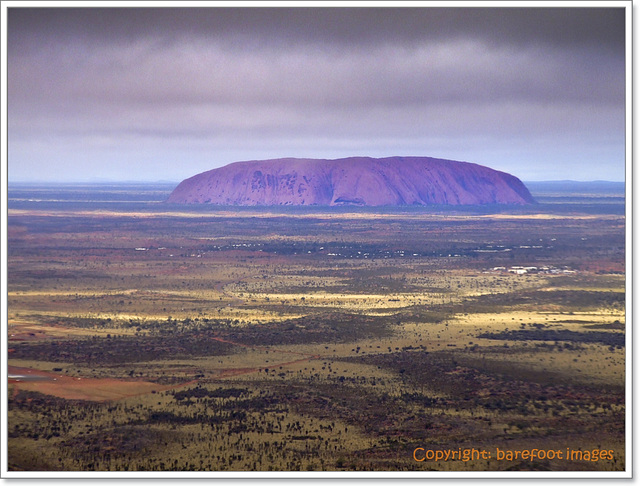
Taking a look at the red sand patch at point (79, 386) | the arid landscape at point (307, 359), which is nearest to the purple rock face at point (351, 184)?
the arid landscape at point (307, 359)

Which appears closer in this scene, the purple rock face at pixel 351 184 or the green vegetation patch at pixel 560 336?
the green vegetation patch at pixel 560 336

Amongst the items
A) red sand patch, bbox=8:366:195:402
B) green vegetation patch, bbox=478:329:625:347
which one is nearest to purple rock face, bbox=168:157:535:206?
green vegetation patch, bbox=478:329:625:347

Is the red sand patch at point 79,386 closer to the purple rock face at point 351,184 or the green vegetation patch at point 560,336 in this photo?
the green vegetation patch at point 560,336

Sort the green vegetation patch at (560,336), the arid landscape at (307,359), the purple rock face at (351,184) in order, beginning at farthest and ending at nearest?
1. the purple rock face at (351,184)
2. the green vegetation patch at (560,336)
3. the arid landscape at (307,359)

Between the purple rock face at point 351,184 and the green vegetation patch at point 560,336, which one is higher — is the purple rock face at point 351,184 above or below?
above

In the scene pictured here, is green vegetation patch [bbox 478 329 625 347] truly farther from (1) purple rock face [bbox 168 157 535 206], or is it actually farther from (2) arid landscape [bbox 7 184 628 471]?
(1) purple rock face [bbox 168 157 535 206]
